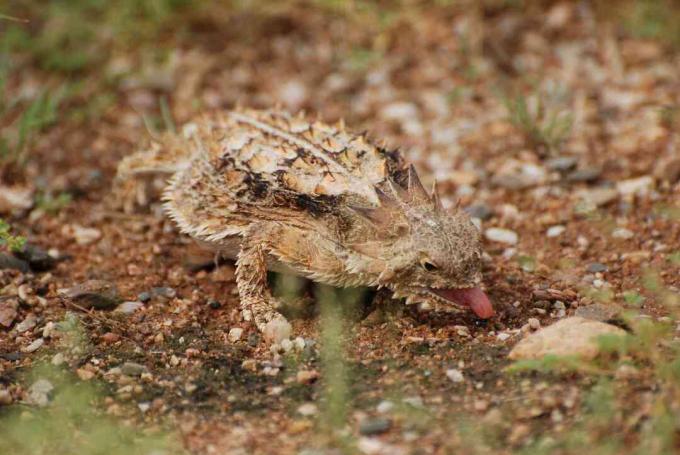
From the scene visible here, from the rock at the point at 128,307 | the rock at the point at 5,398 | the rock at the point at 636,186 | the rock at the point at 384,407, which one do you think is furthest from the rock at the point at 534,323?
the rock at the point at 5,398

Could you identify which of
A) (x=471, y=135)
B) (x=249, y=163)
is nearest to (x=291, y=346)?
(x=249, y=163)

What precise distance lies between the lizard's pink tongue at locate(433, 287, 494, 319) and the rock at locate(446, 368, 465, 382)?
450mm

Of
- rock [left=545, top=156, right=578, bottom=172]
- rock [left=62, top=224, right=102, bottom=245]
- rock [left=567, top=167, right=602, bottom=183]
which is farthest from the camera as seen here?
rock [left=545, top=156, right=578, bottom=172]

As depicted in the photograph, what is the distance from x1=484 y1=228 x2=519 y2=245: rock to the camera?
6065 mm

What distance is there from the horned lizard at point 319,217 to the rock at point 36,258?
39.1 inches

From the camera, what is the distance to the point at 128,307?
17.6ft

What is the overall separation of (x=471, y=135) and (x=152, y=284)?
3.29 meters

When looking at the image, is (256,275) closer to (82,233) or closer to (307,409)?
(307,409)

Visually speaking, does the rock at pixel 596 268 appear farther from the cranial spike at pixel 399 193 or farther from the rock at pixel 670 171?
the cranial spike at pixel 399 193

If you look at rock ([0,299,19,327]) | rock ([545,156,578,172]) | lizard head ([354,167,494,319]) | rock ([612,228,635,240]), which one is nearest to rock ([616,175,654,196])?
rock ([545,156,578,172])

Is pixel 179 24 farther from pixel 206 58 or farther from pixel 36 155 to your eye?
pixel 36 155

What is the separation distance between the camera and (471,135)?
744 cm

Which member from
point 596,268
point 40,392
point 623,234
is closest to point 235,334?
point 40,392

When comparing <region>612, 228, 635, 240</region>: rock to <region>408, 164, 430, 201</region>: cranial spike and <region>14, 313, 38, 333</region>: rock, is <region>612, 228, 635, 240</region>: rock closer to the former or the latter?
<region>408, 164, 430, 201</region>: cranial spike
